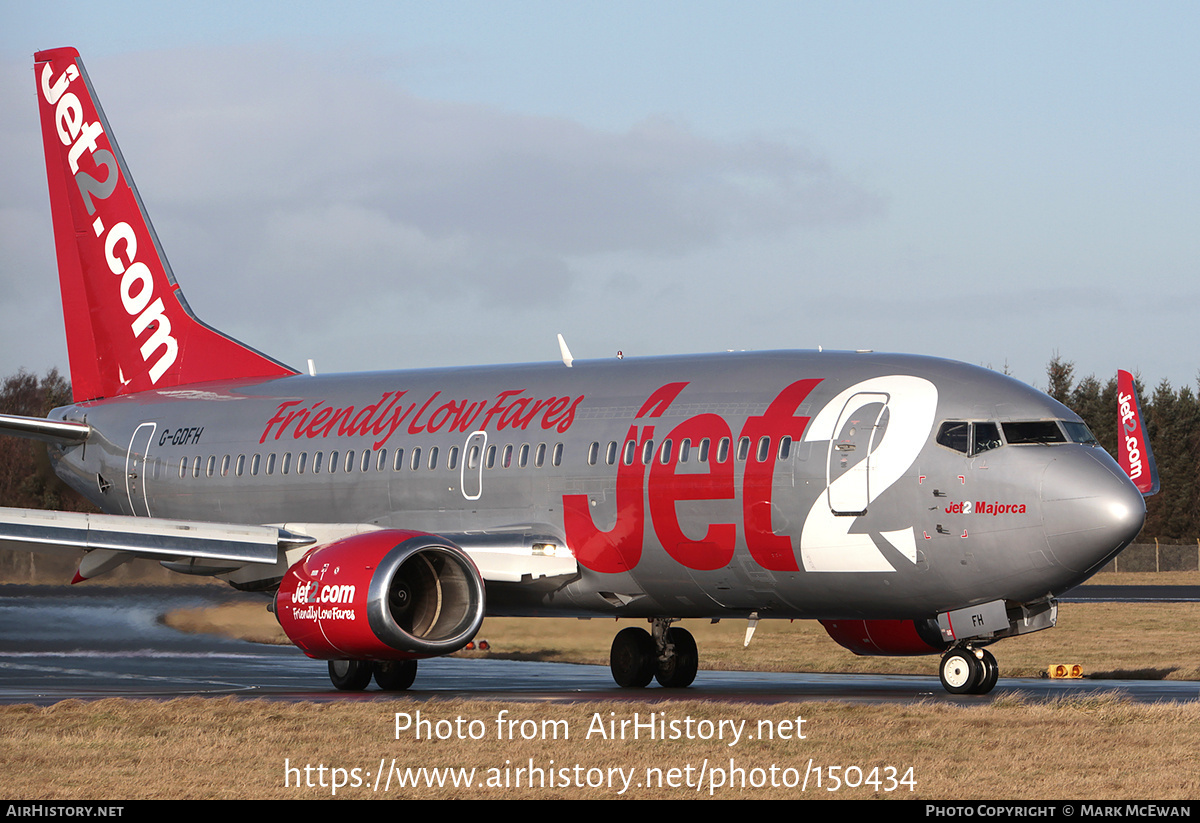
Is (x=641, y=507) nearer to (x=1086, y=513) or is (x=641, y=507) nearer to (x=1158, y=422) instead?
(x=1086, y=513)

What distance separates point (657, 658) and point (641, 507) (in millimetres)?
3745

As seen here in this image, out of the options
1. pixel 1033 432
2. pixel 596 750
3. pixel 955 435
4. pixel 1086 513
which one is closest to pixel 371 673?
pixel 955 435

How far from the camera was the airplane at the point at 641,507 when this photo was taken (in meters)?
18.2

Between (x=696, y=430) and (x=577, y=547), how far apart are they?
236 centimetres

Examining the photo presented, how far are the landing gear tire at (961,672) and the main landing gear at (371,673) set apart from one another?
8047 mm

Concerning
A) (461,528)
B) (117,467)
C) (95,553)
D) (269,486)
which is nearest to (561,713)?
(461,528)

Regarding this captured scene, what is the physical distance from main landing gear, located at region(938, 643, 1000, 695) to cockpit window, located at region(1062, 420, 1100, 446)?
8.73 feet

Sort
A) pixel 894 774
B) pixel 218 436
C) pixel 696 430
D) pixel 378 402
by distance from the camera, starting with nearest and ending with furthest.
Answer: pixel 894 774 → pixel 696 430 → pixel 378 402 → pixel 218 436

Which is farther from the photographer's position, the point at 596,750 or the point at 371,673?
the point at 371,673

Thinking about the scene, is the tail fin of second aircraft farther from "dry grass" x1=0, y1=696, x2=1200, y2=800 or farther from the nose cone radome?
the nose cone radome

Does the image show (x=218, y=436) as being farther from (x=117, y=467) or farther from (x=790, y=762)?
(x=790, y=762)

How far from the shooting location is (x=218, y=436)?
26875mm

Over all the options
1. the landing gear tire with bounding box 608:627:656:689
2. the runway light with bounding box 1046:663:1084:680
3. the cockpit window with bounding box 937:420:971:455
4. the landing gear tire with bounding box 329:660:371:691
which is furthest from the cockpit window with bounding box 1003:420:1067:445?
the landing gear tire with bounding box 329:660:371:691

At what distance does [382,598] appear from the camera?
1916cm
